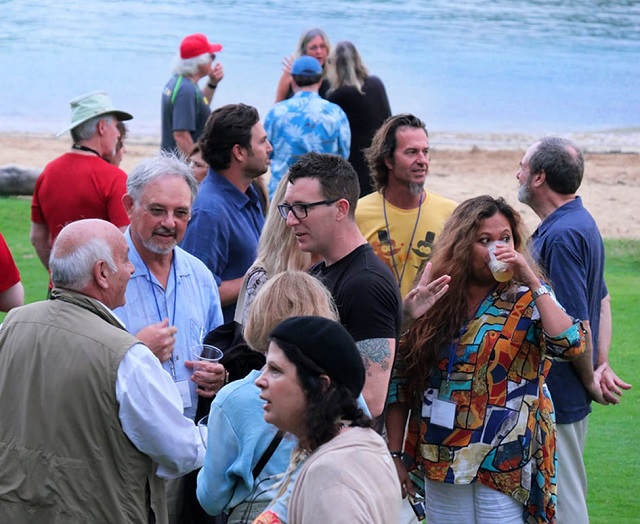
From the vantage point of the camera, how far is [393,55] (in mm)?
31312

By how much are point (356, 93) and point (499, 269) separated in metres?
6.02

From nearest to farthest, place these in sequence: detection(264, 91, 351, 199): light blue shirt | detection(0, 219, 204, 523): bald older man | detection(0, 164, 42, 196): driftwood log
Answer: detection(0, 219, 204, 523): bald older man, detection(264, 91, 351, 199): light blue shirt, detection(0, 164, 42, 196): driftwood log

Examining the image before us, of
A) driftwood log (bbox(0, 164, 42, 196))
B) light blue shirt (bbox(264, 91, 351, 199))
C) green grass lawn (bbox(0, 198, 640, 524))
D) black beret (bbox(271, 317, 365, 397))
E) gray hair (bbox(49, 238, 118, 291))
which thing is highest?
black beret (bbox(271, 317, 365, 397))

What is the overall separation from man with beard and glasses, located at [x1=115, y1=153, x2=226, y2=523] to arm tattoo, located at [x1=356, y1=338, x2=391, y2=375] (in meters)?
0.63

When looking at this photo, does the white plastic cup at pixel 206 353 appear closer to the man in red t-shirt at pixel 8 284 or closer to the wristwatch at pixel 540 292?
the wristwatch at pixel 540 292

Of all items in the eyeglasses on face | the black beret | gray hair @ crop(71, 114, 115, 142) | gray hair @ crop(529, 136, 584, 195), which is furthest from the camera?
gray hair @ crop(71, 114, 115, 142)

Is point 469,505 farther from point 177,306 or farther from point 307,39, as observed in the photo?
point 307,39

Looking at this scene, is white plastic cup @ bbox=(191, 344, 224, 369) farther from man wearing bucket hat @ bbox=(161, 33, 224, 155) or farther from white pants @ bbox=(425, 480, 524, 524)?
man wearing bucket hat @ bbox=(161, 33, 224, 155)

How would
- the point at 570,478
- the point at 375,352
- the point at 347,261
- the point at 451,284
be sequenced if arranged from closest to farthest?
the point at 375,352
the point at 347,261
the point at 451,284
the point at 570,478

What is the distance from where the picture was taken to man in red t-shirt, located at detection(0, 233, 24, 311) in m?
5.21

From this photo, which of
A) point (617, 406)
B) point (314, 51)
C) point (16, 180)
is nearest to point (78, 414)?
point (617, 406)

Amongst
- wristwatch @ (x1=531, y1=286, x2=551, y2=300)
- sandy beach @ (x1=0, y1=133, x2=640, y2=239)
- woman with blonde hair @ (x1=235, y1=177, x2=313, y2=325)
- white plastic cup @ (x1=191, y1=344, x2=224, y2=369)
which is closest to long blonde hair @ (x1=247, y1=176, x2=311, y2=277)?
woman with blonde hair @ (x1=235, y1=177, x2=313, y2=325)

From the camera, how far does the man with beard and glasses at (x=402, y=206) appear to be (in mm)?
5379

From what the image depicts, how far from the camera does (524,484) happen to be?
4.17 metres
